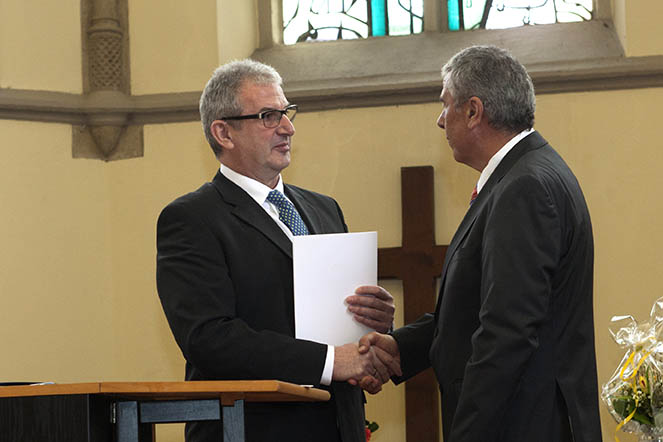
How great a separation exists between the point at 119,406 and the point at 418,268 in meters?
2.96

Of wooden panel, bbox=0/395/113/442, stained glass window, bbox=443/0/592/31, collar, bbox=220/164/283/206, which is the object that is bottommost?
wooden panel, bbox=0/395/113/442

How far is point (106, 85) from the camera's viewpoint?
5.84m

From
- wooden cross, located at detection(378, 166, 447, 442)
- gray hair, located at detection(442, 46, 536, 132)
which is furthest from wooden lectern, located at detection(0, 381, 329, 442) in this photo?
wooden cross, located at detection(378, 166, 447, 442)

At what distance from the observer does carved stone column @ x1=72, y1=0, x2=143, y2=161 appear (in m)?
5.80

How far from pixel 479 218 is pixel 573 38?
10.3 feet

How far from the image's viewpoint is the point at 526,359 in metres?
2.64

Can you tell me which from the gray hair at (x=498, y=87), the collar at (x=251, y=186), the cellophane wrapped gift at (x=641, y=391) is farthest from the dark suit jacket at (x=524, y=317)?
the collar at (x=251, y=186)

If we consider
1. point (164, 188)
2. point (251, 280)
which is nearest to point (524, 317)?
point (251, 280)

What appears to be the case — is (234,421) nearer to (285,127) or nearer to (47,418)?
(47,418)

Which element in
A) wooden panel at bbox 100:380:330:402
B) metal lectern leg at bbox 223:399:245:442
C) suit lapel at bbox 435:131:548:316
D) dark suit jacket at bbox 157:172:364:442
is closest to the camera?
wooden panel at bbox 100:380:330:402

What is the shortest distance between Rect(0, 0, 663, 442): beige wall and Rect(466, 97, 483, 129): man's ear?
239cm

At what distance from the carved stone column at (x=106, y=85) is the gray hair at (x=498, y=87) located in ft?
10.4

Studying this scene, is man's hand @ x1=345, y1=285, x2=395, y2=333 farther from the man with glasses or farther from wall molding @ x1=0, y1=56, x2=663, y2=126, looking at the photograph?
wall molding @ x1=0, y1=56, x2=663, y2=126

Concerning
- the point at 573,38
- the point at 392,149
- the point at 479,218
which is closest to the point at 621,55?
the point at 573,38
